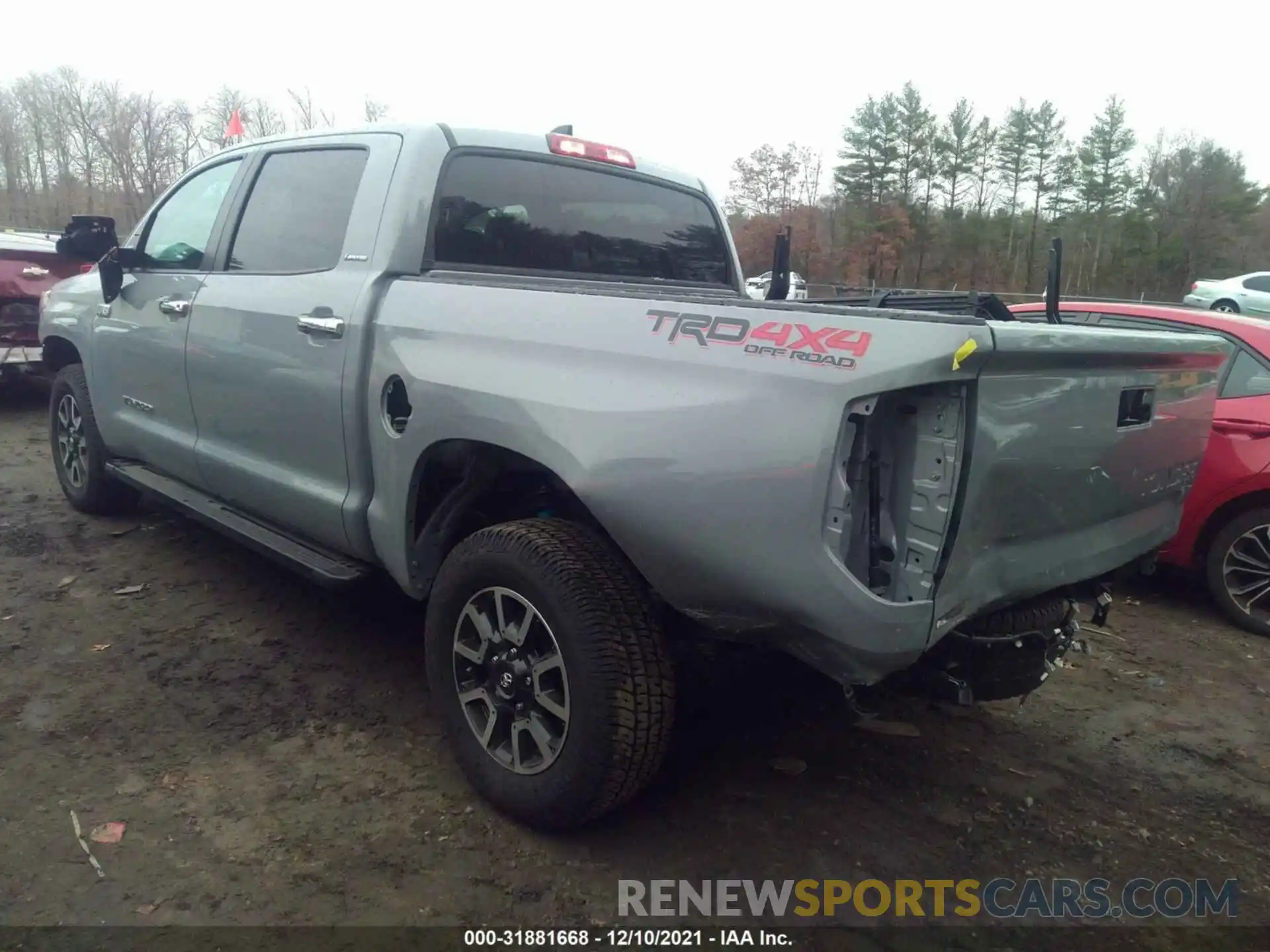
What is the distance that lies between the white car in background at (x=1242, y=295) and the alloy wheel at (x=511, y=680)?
21.7 metres

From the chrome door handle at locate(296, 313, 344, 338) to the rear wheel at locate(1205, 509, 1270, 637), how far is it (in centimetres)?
422

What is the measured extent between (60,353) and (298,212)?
2.72m

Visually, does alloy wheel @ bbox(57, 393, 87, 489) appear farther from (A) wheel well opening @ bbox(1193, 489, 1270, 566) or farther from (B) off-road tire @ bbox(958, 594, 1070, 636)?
(A) wheel well opening @ bbox(1193, 489, 1270, 566)

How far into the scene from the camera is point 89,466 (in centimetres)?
508

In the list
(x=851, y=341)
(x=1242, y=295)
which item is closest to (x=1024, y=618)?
(x=851, y=341)

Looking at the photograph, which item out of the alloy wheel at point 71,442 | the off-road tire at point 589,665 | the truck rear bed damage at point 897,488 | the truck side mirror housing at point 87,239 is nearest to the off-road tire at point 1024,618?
the truck rear bed damage at point 897,488

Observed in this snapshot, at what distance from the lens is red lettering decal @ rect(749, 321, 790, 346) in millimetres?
1967

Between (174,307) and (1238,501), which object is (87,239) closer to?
(174,307)

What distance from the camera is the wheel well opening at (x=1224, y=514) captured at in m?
4.38

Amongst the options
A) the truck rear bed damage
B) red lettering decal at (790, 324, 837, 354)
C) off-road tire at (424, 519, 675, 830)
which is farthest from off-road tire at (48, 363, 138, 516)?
the truck rear bed damage

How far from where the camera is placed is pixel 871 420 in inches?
75.3

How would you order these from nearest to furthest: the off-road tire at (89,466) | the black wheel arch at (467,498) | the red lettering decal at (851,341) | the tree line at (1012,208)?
the red lettering decal at (851,341), the black wheel arch at (467,498), the off-road tire at (89,466), the tree line at (1012,208)

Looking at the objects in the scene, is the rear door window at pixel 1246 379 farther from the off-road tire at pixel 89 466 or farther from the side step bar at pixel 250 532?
the off-road tire at pixel 89 466

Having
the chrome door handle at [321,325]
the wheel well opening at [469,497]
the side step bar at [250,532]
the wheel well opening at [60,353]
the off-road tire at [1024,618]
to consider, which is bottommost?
the side step bar at [250,532]
